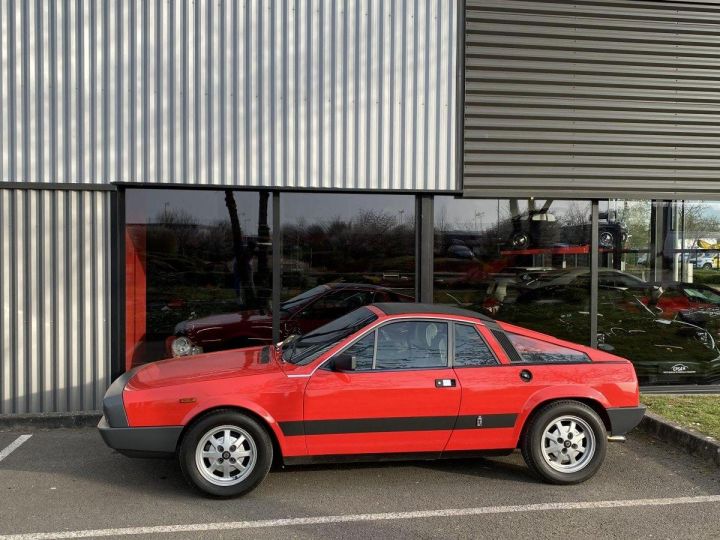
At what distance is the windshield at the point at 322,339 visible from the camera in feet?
16.3

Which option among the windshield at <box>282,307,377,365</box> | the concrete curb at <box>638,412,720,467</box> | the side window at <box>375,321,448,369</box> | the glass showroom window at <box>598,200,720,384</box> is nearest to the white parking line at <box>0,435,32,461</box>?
the windshield at <box>282,307,377,365</box>

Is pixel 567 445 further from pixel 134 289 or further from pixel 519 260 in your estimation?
pixel 134 289

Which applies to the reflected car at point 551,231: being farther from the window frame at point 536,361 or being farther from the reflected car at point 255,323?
the window frame at point 536,361

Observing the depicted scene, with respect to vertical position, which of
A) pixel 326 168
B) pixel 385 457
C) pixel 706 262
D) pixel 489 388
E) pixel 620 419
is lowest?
pixel 385 457

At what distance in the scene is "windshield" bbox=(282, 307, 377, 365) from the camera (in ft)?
16.3

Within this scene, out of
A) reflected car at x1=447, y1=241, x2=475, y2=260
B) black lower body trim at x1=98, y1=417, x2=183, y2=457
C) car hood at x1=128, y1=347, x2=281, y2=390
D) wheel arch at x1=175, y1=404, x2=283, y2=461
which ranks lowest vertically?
black lower body trim at x1=98, y1=417, x2=183, y2=457

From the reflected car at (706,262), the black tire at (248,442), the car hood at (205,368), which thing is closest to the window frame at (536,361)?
the car hood at (205,368)

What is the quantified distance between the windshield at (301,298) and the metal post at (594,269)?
352cm

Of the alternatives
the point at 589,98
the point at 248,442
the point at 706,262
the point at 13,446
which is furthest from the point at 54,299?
the point at 706,262

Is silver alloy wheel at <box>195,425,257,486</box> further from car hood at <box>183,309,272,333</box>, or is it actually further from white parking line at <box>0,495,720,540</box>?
car hood at <box>183,309,272,333</box>

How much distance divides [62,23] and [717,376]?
9571 mm

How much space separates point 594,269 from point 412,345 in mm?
4131

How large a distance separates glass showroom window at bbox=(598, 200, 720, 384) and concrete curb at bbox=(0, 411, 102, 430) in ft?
21.3

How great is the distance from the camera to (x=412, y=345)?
4949 mm
